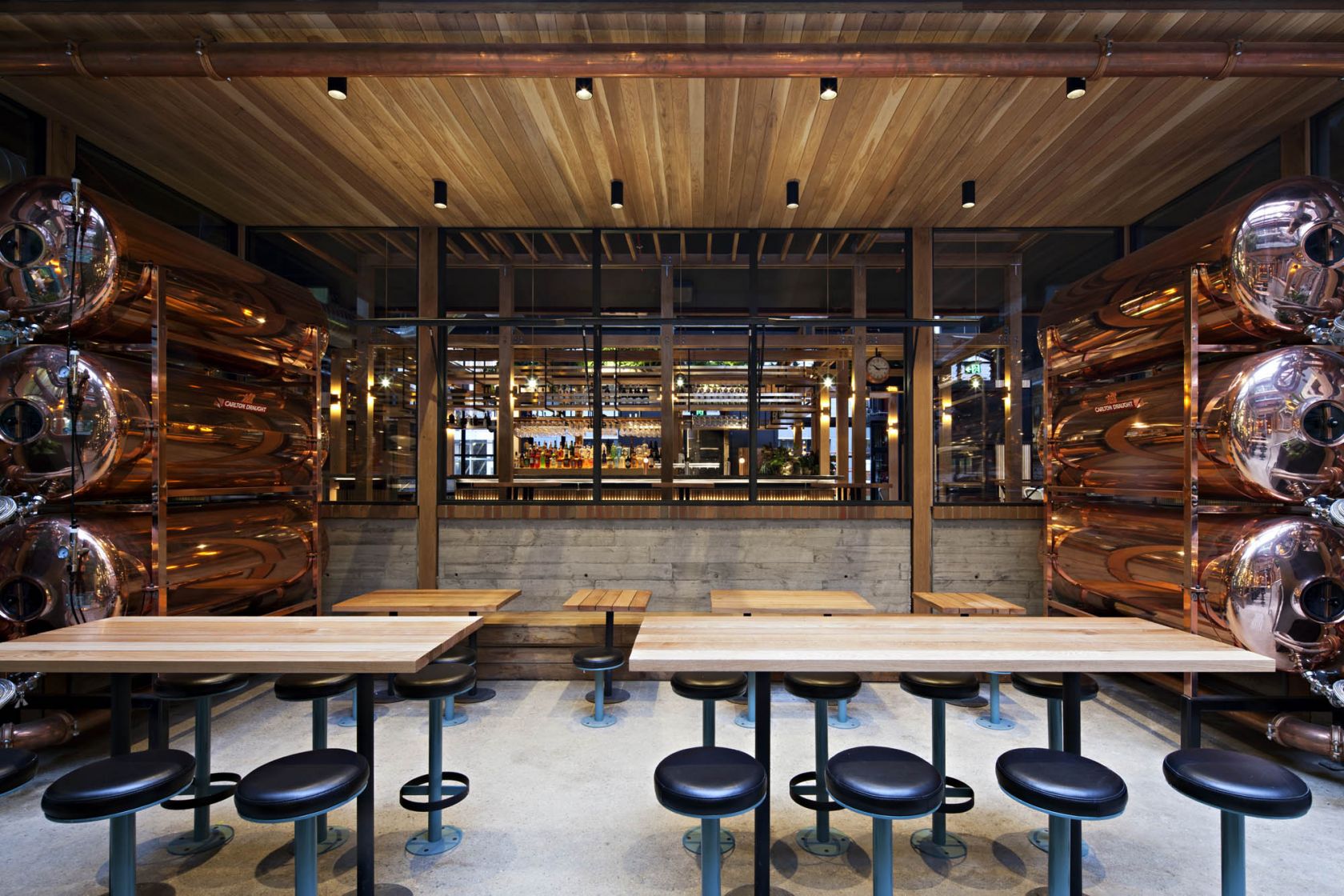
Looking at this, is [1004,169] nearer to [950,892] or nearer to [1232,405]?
[1232,405]

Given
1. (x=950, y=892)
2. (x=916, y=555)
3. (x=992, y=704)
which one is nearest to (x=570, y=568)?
(x=916, y=555)

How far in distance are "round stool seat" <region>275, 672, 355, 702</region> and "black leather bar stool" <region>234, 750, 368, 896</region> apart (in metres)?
0.85

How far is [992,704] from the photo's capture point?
455cm

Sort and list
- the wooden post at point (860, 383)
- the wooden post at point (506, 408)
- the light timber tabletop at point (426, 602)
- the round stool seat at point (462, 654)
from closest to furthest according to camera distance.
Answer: the light timber tabletop at point (426, 602), the round stool seat at point (462, 654), the wooden post at point (860, 383), the wooden post at point (506, 408)

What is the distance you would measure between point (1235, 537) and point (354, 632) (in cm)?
455

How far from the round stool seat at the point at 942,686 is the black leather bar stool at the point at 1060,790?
638mm

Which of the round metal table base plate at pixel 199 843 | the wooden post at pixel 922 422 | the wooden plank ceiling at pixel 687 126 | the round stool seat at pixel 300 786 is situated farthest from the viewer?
the wooden post at pixel 922 422

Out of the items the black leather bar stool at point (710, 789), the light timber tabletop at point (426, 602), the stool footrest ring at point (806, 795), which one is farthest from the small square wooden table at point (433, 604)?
the black leather bar stool at point (710, 789)

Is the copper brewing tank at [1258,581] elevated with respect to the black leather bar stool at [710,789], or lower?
elevated

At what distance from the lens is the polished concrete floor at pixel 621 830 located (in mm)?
2777

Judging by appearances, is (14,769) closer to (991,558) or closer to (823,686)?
(823,686)

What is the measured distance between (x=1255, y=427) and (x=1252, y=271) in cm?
84

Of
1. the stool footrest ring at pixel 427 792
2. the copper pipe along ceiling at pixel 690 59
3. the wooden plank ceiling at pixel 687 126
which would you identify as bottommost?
the stool footrest ring at pixel 427 792

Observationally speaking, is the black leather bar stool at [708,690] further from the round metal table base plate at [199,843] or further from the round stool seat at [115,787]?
the round metal table base plate at [199,843]
